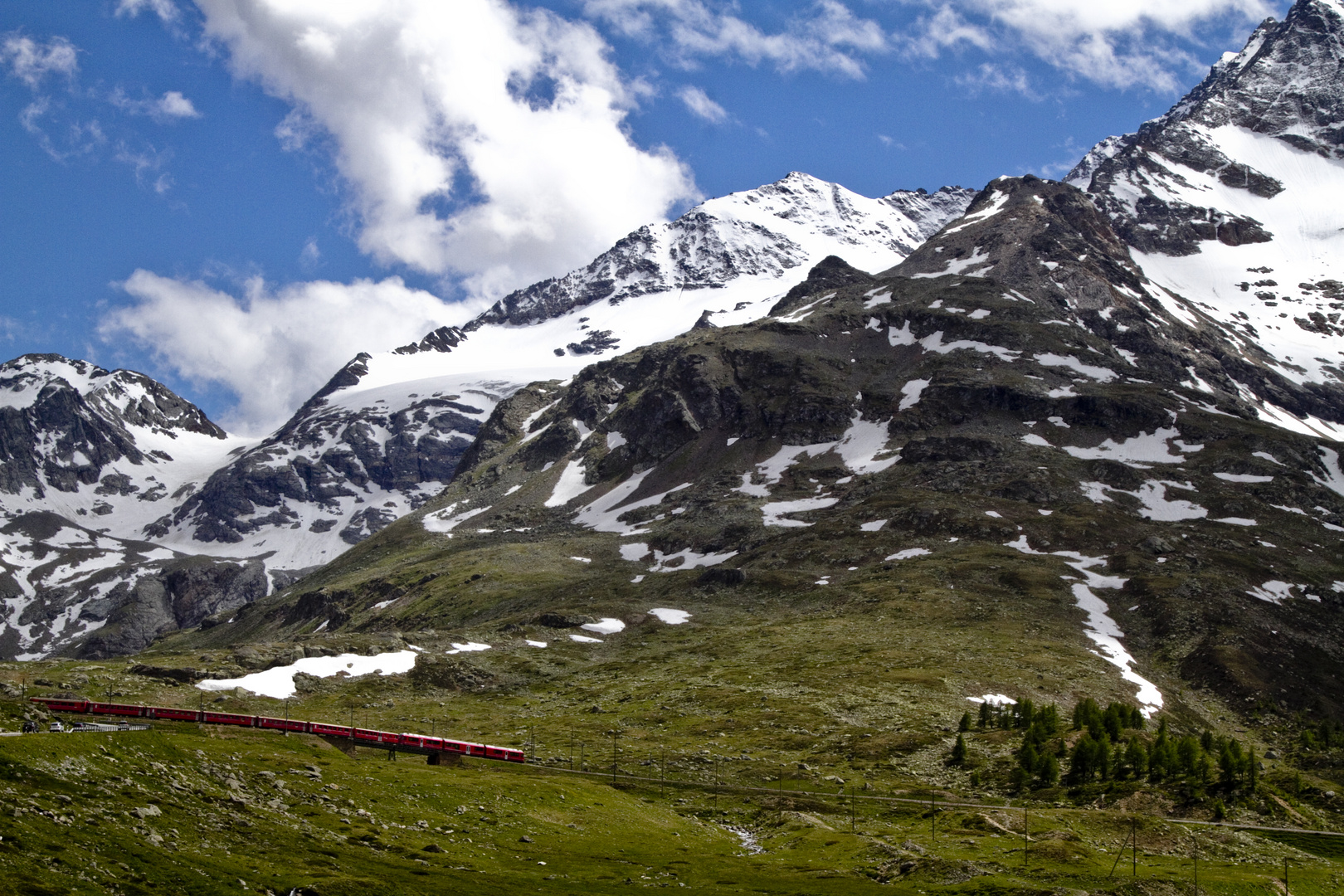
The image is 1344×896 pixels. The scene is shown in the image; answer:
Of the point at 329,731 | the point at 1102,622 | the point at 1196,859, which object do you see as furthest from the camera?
the point at 1102,622

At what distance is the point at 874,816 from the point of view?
3132 inches

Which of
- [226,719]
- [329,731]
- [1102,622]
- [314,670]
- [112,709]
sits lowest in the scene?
[112,709]

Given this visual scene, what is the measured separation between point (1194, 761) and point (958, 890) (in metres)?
43.5

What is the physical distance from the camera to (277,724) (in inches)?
3223

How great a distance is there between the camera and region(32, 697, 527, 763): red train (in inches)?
3152

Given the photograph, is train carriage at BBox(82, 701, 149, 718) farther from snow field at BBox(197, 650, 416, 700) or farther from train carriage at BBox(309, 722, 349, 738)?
snow field at BBox(197, 650, 416, 700)

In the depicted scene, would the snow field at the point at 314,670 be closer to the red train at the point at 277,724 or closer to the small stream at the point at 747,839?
the red train at the point at 277,724

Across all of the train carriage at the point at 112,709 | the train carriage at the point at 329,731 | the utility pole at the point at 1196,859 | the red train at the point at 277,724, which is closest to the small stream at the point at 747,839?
the utility pole at the point at 1196,859

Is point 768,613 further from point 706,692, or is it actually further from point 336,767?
point 336,767

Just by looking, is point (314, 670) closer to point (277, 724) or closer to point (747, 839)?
point (277, 724)

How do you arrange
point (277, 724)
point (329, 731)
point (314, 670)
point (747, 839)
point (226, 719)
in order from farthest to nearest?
point (314, 670) < point (329, 731) < point (277, 724) < point (226, 719) < point (747, 839)

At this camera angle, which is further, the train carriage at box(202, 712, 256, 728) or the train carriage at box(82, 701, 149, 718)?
the train carriage at box(202, 712, 256, 728)

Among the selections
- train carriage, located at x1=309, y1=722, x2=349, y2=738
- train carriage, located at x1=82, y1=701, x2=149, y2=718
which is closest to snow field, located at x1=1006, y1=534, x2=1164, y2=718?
train carriage, located at x1=309, y1=722, x2=349, y2=738

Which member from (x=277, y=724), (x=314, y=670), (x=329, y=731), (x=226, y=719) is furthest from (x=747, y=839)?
(x=314, y=670)
